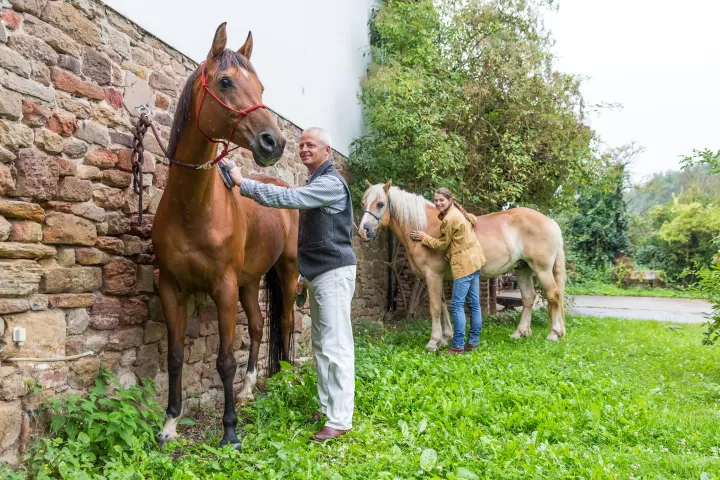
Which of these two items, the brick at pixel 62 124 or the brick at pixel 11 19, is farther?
the brick at pixel 62 124

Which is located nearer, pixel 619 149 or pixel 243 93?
pixel 243 93

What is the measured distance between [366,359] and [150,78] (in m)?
3.25

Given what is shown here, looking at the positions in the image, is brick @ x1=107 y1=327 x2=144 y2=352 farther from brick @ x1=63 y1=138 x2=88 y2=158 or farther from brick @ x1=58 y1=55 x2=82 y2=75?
brick @ x1=58 y1=55 x2=82 y2=75

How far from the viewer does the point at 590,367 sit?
516 centimetres

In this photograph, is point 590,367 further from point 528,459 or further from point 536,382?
point 528,459

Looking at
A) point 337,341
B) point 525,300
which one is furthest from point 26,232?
point 525,300

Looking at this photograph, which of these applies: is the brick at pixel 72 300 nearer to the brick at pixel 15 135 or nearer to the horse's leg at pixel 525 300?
the brick at pixel 15 135

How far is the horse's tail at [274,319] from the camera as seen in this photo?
4.76 m

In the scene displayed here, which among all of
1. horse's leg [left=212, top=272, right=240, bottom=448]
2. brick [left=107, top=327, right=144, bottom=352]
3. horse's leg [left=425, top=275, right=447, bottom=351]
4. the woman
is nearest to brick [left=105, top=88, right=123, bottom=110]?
horse's leg [left=212, top=272, right=240, bottom=448]

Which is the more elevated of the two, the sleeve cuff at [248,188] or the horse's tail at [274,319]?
the sleeve cuff at [248,188]

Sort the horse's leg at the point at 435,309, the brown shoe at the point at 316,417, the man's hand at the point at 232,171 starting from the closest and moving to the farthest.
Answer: the man's hand at the point at 232,171 < the brown shoe at the point at 316,417 < the horse's leg at the point at 435,309

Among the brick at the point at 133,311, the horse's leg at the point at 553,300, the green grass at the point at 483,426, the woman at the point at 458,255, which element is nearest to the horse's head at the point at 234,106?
the brick at the point at 133,311

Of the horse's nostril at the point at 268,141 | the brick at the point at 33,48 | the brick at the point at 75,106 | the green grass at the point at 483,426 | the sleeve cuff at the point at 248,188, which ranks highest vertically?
the brick at the point at 33,48

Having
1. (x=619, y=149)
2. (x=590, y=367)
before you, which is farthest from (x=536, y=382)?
(x=619, y=149)
